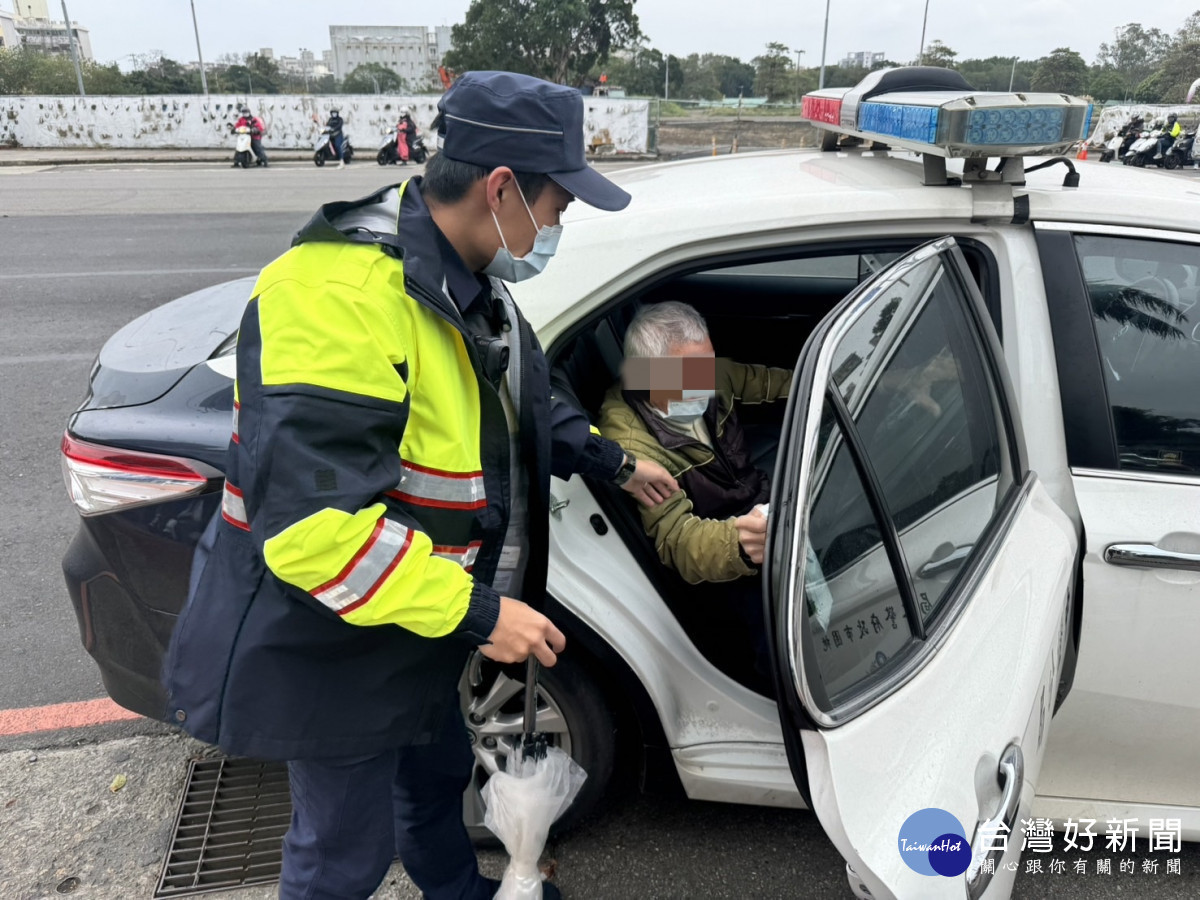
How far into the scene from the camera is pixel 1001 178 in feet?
5.83

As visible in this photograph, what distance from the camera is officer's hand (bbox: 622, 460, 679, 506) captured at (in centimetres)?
188

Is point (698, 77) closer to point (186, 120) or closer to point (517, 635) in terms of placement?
point (186, 120)

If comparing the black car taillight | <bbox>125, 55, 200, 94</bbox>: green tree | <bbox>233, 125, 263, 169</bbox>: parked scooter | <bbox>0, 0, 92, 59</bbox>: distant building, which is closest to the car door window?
the black car taillight

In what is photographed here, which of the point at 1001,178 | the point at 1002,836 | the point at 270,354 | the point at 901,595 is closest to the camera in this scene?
the point at 270,354

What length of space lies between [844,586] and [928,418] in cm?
43

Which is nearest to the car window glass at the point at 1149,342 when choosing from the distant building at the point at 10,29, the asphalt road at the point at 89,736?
the asphalt road at the point at 89,736

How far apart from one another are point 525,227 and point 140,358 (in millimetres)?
1207

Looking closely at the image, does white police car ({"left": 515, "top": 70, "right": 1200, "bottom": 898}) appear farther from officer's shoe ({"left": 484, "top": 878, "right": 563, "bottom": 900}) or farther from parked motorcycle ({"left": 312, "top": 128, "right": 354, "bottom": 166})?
parked motorcycle ({"left": 312, "top": 128, "right": 354, "bottom": 166})

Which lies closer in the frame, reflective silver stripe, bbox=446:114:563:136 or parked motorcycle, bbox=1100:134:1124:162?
reflective silver stripe, bbox=446:114:563:136

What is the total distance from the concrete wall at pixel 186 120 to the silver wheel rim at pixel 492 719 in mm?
24922

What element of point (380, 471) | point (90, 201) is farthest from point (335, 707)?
point (90, 201)

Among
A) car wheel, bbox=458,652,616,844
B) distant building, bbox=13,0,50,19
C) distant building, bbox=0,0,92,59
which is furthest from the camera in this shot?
distant building, bbox=13,0,50,19

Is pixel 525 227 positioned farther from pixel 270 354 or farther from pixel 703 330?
pixel 703 330

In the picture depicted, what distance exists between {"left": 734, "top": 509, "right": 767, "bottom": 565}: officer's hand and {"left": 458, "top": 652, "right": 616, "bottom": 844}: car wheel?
441 millimetres
